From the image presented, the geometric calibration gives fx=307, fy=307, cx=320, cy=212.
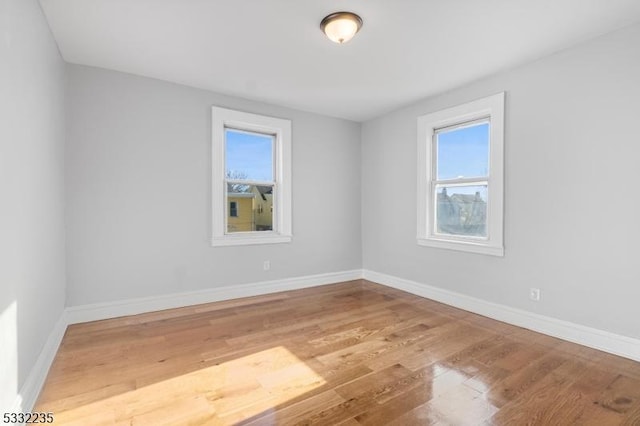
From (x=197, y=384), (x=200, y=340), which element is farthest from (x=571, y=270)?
(x=200, y=340)

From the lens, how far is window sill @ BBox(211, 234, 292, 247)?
376 centimetres

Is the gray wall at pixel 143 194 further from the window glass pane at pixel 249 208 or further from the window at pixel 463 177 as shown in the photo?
the window at pixel 463 177

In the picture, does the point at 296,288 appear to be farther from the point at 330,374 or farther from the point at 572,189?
the point at 572,189

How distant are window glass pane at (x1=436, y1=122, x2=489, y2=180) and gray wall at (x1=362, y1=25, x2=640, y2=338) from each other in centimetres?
33

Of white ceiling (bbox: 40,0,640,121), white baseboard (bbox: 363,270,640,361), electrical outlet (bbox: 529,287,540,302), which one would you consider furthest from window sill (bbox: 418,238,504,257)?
white ceiling (bbox: 40,0,640,121)

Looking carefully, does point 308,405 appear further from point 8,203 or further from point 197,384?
point 8,203

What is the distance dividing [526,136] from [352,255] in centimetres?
286

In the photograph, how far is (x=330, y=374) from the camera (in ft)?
6.97

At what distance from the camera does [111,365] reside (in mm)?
2238

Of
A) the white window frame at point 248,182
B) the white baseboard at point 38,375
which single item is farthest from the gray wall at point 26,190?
the white window frame at point 248,182

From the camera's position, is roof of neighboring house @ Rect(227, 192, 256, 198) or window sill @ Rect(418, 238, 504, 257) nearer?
window sill @ Rect(418, 238, 504, 257)

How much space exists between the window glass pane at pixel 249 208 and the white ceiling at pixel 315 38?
4.21 ft

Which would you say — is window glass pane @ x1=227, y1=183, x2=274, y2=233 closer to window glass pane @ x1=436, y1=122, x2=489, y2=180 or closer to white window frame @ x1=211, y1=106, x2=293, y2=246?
white window frame @ x1=211, y1=106, x2=293, y2=246

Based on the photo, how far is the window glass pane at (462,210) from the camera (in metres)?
3.45
